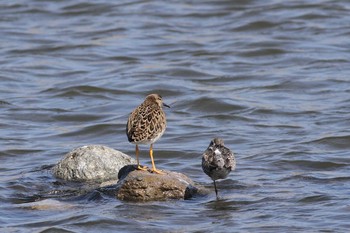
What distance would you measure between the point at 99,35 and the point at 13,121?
22.2 feet

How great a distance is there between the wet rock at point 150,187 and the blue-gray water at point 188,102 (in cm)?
12

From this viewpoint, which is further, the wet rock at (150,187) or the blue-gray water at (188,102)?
the wet rock at (150,187)

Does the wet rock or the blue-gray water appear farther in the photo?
the wet rock

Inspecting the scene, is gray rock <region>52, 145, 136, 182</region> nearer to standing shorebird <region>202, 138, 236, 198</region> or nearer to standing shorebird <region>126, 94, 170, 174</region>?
standing shorebird <region>126, 94, 170, 174</region>

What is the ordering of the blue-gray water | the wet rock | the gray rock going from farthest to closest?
the gray rock, the wet rock, the blue-gray water

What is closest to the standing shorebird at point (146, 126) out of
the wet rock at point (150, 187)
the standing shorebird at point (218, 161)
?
the wet rock at point (150, 187)

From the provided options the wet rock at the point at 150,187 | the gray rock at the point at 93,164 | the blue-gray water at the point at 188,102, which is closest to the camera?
the blue-gray water at the point at 188,102

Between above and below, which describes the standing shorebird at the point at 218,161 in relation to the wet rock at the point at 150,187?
above

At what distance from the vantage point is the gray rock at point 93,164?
481 inches

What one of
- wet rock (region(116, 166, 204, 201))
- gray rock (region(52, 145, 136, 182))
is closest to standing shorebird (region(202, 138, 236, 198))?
wet rock (region(116, 166, 204, 201))

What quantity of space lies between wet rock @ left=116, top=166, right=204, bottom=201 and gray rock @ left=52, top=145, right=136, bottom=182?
3.25 feet

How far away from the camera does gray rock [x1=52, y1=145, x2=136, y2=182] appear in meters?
12.2

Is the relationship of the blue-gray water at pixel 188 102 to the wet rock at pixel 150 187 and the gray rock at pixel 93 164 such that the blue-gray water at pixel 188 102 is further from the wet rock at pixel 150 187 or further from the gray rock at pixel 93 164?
the gray rock at pixel 93 164

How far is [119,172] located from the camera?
1188 cm
